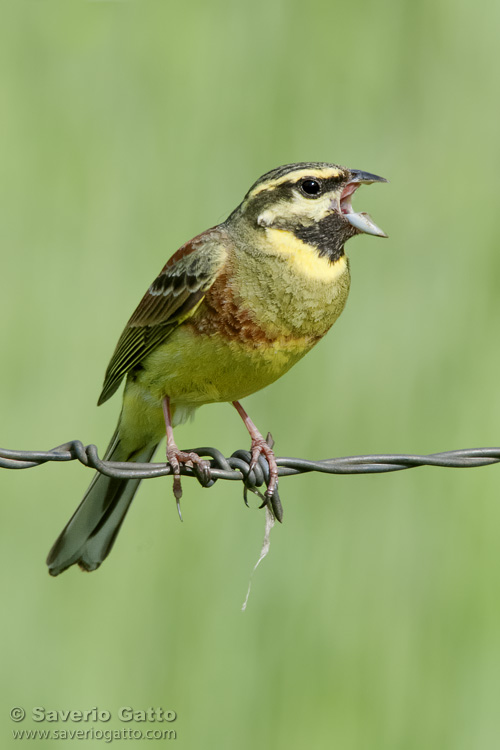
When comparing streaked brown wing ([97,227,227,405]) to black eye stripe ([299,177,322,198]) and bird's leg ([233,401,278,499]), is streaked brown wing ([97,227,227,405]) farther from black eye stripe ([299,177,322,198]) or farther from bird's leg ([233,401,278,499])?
bird's leg ([233,401,278,499])

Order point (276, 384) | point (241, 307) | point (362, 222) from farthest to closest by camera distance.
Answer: point (276, 384), point (362, 222), point (241, 307)

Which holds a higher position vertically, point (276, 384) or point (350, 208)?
point (350, 208)

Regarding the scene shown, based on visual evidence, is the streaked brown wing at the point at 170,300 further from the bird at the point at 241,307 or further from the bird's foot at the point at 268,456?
the bird's foot at the point at 268,456

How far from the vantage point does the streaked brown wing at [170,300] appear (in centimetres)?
395

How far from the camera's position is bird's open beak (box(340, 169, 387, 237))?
154 inches

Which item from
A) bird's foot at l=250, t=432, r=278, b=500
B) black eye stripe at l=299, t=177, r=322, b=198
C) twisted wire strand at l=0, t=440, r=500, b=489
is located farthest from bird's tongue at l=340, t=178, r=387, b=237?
twisted wire strand at l=0, t=440, r=500, b=489

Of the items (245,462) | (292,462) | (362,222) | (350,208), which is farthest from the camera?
(350,208)

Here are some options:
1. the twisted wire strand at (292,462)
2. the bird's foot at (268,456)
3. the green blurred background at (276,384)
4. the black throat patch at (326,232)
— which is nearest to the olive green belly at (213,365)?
the bird's foot at (268,456)

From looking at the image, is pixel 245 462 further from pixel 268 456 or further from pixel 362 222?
pixel 362 222

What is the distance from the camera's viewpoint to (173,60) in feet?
18.8

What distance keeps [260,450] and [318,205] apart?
99 cm

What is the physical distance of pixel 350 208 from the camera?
4.04m

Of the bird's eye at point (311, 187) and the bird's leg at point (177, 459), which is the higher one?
the bird's eye at point (311, 187)

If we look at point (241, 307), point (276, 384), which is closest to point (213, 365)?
point (241, 307)
